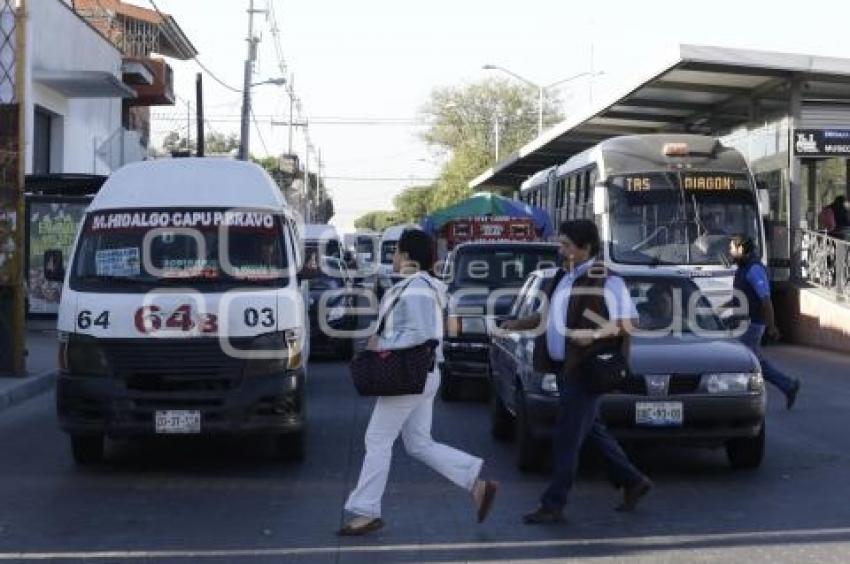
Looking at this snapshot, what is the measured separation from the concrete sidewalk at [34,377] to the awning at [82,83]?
6.82m

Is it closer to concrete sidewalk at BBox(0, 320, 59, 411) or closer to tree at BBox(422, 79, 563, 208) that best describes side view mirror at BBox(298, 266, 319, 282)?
concrete sidewalk at BBox(0, 320, 59, 411)

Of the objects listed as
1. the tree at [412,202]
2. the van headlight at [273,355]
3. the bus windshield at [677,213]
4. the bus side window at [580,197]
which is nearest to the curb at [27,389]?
the van headlight at [273,355]

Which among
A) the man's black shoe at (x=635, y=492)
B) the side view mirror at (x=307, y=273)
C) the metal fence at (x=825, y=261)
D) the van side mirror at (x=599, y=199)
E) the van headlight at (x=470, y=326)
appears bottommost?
the man's black shoe at (x=635, y=492)

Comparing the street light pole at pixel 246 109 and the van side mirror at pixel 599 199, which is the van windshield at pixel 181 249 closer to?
the van side mirror at pixel 599 199

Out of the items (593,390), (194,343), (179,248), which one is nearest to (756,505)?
(593,390)

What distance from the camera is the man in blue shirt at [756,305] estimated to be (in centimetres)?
1328

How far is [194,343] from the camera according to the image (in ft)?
30.9

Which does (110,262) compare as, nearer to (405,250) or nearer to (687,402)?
(405,250)

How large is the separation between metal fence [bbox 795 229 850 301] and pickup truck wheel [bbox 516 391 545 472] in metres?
13.3

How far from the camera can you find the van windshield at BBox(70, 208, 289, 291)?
10102 millimetres

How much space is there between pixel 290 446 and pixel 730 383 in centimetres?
343

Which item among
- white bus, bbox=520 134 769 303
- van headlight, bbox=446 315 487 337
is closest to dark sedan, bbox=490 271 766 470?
van headlight, bbox=446 315 487 337

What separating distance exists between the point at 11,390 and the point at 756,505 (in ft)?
29.1

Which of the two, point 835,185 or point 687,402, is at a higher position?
point 835,185
